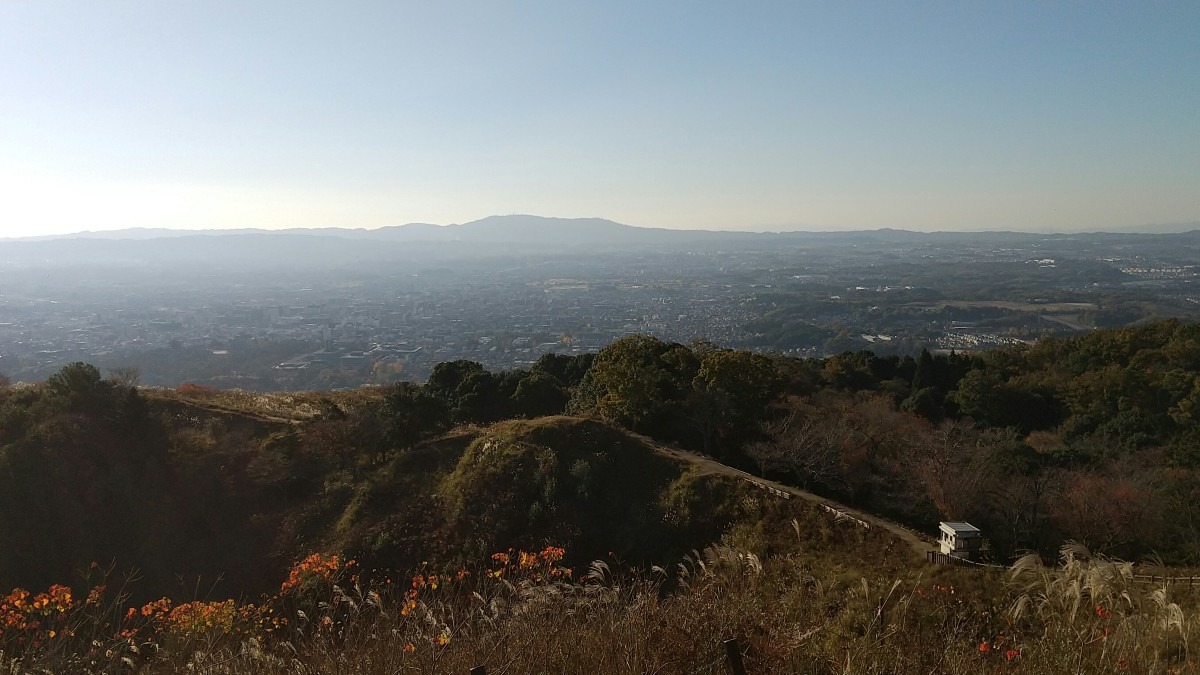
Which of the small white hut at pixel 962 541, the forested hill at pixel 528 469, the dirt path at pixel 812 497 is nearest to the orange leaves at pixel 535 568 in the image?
the forested hill at pixel 528 469

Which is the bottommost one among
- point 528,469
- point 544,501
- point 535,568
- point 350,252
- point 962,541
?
point 544,501

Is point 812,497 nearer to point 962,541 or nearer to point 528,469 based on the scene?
point 962,541

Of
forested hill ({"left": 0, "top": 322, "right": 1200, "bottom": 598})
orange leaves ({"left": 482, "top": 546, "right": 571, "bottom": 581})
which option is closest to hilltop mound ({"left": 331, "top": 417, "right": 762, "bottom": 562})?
forested hill ({"left": 0, "top": 322, "right": 1200, "bottom": 598})

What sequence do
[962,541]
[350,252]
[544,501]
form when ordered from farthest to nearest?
[350,252] < [544,501] < [962,541]

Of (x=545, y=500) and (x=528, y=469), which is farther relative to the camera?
(x=528, y=469)

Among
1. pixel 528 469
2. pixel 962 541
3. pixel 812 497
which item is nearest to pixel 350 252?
pixel 528 469

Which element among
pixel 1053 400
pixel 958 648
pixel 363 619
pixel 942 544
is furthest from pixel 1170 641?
pixel 1053 400

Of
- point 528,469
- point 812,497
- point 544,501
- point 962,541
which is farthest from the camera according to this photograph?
point 528,469

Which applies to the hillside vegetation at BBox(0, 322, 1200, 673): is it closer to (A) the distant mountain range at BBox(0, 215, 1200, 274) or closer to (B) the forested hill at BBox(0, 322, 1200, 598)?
(B) the forested hill at BBox(0, 322, 1200, 598)
